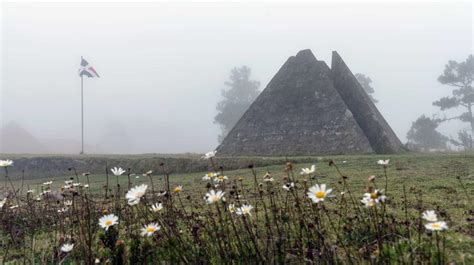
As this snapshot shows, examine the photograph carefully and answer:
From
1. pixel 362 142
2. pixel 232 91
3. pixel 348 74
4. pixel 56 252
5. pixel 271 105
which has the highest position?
pixel 232 91

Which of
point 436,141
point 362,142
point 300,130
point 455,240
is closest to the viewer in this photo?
point 455,240

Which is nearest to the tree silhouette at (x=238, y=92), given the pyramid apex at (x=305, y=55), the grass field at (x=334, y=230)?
the pyramid apex at (x=305, y=55)

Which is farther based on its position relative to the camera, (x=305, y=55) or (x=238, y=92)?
(x=238, y=92)

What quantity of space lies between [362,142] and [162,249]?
17314 mm

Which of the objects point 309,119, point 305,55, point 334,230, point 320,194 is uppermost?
point 305,55

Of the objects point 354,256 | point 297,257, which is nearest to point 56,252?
point 297,257

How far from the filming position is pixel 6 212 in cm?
610

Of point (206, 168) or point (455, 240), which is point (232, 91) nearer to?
point (206, 168)

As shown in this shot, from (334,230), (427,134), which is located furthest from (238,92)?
(334,230)

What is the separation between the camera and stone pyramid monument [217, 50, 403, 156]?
20797 mm

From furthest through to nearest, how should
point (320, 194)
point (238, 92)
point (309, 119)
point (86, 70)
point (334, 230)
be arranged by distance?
point (238, 92) → point (86, 70) → point (309, 119) → point (334, 230) → point (320, 194)

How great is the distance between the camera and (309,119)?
872 inches

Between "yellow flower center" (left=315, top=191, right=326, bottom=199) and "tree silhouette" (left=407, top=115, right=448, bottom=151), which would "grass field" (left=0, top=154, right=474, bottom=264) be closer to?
"yellow flower center" (left=315, top=191, right=326, bottom=199)

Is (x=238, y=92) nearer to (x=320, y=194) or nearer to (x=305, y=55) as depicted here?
(x=305, y=55)
